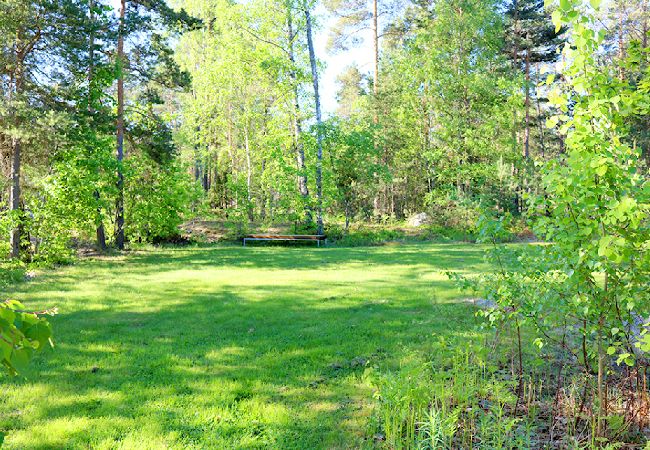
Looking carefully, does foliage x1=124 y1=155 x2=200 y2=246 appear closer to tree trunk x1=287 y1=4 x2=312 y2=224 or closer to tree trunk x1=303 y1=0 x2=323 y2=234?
tree trunk x1=287 y1=4 x2=312 y2=224

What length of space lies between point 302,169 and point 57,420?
1287 cm

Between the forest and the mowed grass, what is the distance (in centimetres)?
3

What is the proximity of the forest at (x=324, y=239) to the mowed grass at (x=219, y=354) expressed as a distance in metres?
0.03

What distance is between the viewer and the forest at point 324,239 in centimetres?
254

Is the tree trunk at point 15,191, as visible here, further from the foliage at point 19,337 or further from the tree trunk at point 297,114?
the foliage at point 19,337

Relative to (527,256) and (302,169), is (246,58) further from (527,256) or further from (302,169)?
(527,256)

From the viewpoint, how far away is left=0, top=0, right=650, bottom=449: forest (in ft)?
8.34

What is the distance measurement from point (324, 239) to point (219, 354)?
10.8 m

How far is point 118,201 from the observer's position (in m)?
11.9

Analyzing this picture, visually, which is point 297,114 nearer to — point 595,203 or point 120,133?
point 120,133

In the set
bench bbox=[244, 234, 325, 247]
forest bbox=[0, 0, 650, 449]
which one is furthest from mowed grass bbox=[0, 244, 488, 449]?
bench bbox=[244, 234, 325, 247]

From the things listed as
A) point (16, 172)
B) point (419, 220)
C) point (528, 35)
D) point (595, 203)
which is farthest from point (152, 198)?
point (528, 35)

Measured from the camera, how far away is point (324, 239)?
15.1m

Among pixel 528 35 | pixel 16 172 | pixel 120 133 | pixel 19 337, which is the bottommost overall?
pixel 19 337
